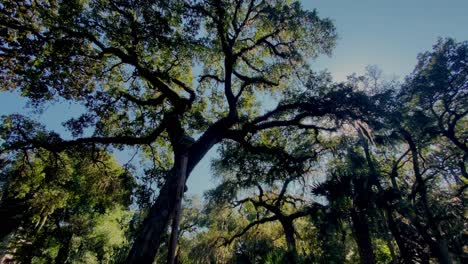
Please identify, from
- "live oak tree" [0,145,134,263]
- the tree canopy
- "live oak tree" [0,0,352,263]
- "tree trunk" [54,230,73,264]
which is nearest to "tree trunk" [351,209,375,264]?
the tree canopy

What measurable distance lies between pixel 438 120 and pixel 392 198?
7.87m

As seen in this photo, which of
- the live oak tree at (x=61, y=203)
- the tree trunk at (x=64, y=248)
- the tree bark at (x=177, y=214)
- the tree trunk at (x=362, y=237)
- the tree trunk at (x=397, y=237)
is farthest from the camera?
the tree trunk at (x=64, y=248)

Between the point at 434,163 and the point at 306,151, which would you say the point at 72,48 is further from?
the point at 434,163

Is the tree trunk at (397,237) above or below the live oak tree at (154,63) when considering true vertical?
below

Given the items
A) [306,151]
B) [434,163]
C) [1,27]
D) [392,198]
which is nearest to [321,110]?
[306,151]

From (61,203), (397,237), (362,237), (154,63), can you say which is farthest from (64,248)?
(397,237)

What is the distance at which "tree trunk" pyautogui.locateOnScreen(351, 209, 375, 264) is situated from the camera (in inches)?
342

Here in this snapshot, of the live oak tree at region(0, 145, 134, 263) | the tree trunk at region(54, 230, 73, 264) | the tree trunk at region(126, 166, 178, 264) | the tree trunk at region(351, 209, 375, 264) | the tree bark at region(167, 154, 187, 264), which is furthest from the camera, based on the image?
the tree trunk at region(54, 230, 73, 264)

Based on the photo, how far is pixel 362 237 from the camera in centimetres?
899

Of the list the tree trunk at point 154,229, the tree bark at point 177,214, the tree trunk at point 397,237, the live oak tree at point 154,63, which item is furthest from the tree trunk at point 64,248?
the tree trunk at point 397,237

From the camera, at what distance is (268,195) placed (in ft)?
51.6

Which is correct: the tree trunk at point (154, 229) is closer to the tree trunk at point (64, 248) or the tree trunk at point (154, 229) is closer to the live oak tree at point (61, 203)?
the live oak tree at point (61, 203)

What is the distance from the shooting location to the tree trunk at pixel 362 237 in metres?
8.69

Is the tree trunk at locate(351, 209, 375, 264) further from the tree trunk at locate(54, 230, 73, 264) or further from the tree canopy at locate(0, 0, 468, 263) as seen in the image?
the tree trunk at locate(54, 230, 73, 264)
